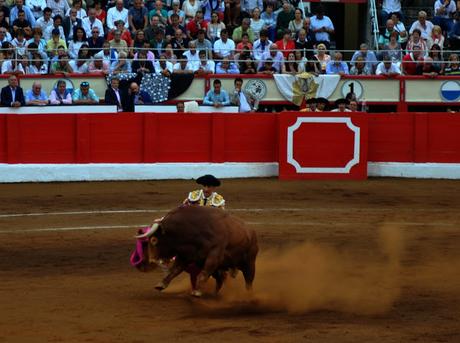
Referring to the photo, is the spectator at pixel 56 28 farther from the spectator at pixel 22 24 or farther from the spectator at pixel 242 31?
the spectator at pixel 242 31

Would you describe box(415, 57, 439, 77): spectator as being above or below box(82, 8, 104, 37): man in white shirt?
below

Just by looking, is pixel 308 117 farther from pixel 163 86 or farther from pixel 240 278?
pixel 240 278

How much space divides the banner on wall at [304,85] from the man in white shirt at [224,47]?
1.08 metres

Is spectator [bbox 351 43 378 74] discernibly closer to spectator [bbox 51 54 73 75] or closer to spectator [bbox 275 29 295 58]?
spectator [bbox 275 29 295 58]

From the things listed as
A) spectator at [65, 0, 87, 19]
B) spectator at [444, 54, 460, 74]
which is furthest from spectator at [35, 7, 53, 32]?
spectator at [444, 54, 460, 74]

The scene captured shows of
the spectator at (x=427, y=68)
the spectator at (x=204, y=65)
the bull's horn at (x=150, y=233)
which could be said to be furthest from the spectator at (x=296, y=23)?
the bull's horn at (x=150, y=233)

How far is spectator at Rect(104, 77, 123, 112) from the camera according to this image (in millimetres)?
21141

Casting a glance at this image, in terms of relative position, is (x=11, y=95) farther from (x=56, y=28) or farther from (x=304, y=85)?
(x=304, y=85)

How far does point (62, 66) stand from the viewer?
72.5 ft

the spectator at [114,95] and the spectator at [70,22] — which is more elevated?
the spectator at [70,22]

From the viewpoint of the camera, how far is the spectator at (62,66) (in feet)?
72.1

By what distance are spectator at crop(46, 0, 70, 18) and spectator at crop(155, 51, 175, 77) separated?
2402 millimetres

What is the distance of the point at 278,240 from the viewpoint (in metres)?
14.0

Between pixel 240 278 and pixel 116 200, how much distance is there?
21.2 feet
